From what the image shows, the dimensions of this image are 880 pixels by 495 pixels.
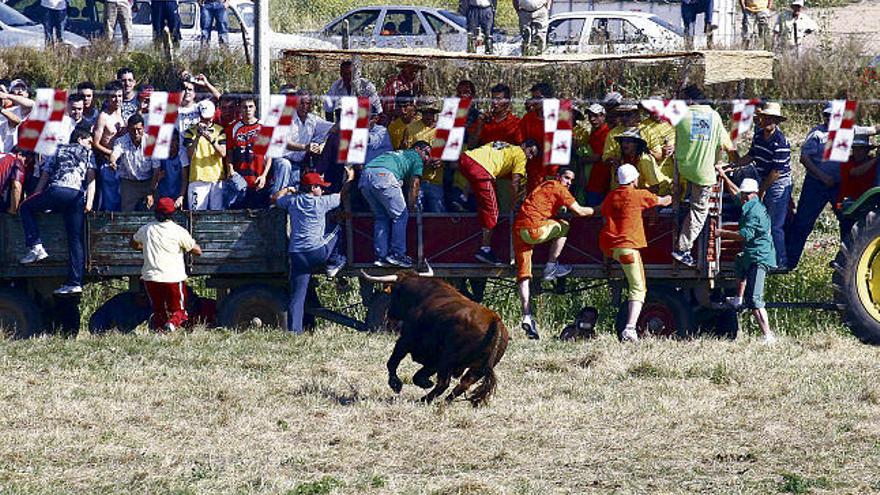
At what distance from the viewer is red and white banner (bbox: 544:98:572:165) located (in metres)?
18.5

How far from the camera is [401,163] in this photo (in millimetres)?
18594

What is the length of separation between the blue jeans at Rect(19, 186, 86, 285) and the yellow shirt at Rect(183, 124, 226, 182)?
3.75 ft

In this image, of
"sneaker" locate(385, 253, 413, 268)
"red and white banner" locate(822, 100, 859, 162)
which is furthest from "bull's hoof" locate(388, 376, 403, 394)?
"red and white banner" locate(822, 100, 859, 162)

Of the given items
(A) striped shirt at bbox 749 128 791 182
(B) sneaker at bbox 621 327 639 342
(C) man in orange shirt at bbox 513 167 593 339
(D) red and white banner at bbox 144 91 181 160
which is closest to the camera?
(B) sneaker at bbox 621 327 639 342

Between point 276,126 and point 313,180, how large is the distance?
2.29ft

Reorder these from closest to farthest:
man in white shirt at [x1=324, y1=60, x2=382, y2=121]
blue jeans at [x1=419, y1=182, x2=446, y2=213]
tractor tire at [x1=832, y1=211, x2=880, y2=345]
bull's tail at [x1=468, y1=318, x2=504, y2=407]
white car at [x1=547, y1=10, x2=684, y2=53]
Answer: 1. bull's tail at [x1=468, y1=318, x2=504, y2=407]
2. tractor tire at [x1=832, y1=211, x2=880, y2=345]
3. blue jeans at [x1=419, y1=182, x2=446, y2=213]
4. man in white shirt at [x1=324, y1=60, x2=382, y2=121]
5. white car at [x1=547, y1=10, x2=684, y2=53]

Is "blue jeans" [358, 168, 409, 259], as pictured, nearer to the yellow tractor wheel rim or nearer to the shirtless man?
the shirtless man

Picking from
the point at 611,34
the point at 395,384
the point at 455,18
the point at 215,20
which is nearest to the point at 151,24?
the point at 215,20

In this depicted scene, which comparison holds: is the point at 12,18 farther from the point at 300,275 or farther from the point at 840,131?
the point at 840,131

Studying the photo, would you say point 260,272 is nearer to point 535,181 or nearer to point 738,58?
point 535,181

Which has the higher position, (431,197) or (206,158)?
(206,158)

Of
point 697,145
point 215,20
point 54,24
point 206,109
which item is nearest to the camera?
point 697,145

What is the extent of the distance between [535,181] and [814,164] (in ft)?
8.77

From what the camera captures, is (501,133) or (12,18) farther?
(12,18)
